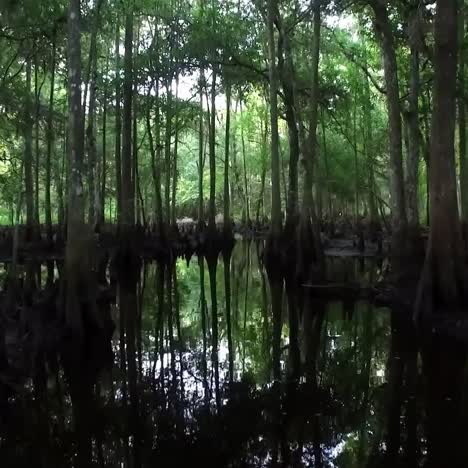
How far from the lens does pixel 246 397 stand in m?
5.94

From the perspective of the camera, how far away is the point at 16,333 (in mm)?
7762

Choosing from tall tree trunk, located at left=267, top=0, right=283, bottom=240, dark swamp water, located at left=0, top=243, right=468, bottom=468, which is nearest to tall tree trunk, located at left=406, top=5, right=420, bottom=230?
dark swamp water, located at left=0, top=243, right=468, bottom=468

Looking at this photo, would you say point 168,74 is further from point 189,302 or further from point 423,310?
point 423,310

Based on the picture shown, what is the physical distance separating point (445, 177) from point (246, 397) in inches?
183

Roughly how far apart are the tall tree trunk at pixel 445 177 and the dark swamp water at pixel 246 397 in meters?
0.94

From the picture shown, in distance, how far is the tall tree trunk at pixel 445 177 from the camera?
8.42 metres

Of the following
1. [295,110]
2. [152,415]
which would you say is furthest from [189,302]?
[295,110]

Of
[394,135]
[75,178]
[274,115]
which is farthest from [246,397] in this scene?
[274,115]

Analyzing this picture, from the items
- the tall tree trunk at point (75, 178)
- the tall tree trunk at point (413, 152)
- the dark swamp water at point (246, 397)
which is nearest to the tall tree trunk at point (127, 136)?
the dark swamp water at point (246, 397)

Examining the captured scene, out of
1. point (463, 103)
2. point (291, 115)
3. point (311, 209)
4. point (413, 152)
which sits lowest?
point (311, 209)

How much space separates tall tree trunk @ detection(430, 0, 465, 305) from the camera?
8422mm

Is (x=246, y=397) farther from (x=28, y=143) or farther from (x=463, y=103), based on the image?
(x=28, y=143)

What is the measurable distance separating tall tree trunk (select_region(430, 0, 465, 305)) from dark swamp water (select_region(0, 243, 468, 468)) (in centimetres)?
94

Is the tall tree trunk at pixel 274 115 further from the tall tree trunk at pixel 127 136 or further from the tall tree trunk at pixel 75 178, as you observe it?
the tall tree trunk at pixel 75 178
